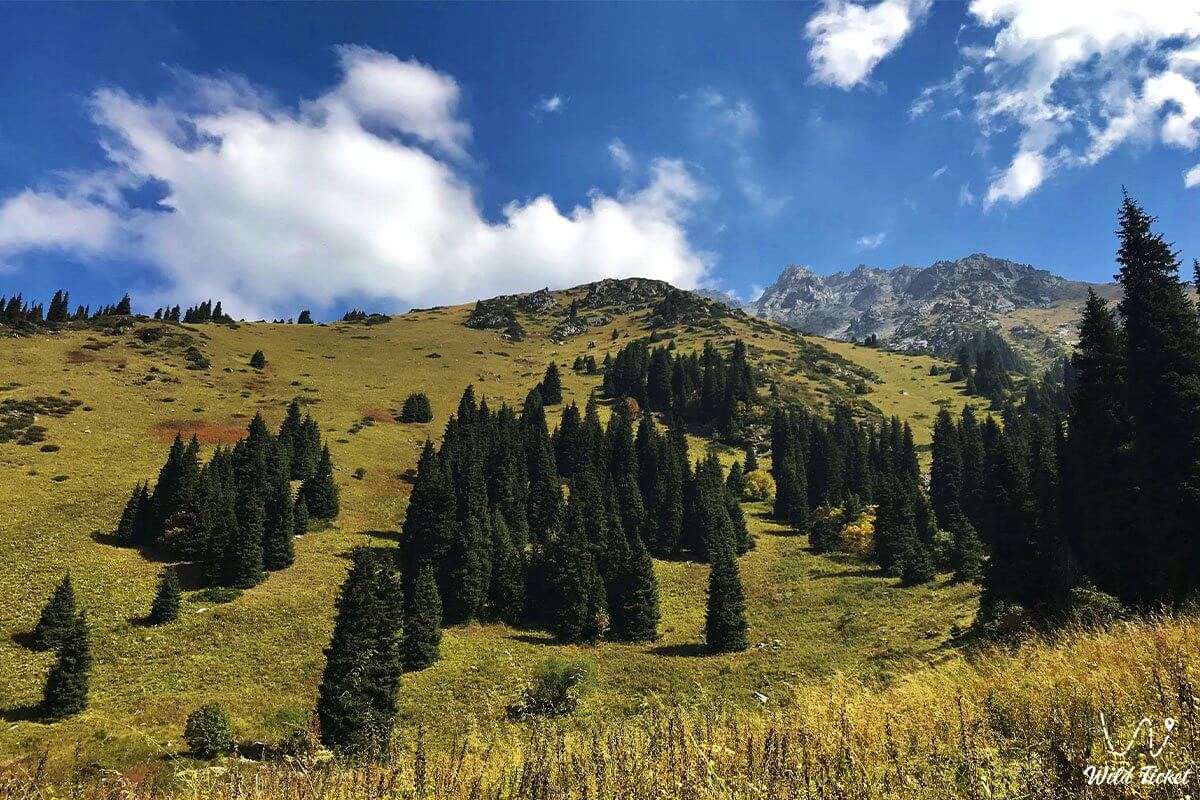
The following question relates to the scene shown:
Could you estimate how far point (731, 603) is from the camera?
5003cm

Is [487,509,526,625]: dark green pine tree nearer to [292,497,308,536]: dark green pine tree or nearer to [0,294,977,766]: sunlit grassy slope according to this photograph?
[0,294,977,766]: sunlit grassy slope

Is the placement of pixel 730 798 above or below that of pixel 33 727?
above

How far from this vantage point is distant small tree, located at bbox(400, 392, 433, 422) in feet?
388

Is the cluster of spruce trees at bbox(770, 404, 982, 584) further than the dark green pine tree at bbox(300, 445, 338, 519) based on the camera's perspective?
No

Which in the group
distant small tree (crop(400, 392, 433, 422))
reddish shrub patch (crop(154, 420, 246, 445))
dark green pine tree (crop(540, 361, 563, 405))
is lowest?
reddish shrub patch (crop(154, 420, 246, 445))

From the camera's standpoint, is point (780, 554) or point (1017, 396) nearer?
point (780, 554)

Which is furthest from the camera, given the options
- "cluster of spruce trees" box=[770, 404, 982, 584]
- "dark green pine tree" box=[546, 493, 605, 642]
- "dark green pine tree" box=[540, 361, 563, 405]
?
"dark green pine tree" box=[540, 361, 563, 405]

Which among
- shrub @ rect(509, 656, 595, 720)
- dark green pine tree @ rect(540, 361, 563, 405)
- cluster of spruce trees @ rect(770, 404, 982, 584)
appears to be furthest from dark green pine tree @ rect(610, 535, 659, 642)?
dark green pine tree @ rect(540, 361, 563, 405)

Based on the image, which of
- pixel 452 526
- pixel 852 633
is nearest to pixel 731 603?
pixel 852 633

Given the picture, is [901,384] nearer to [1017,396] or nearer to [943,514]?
[1017,396]

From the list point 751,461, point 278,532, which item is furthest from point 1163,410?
point 751,461

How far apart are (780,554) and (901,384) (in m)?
142

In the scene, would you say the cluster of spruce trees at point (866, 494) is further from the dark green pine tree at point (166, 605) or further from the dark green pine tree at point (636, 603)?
the dark green pine tree at point (166, 605)

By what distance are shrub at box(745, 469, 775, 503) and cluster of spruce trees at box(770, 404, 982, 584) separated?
8.08 ft
